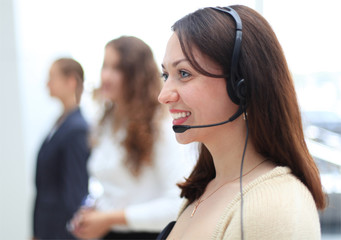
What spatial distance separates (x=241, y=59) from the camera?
2.71 ft

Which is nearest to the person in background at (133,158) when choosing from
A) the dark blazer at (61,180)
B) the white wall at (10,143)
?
the dark blazer at (61,180)

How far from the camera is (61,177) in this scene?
216cm

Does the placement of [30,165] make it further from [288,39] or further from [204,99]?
[204,99]

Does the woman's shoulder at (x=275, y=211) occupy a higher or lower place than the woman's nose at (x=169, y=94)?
lower

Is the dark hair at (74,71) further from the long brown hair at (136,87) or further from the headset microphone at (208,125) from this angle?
the headset microphone at (208,125)

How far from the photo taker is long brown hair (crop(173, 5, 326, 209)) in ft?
2.71

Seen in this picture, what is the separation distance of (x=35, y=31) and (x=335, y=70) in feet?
7.42

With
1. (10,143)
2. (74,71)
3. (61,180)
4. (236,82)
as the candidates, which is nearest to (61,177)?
(61,180)

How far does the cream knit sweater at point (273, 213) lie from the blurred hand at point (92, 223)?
0.90 meters

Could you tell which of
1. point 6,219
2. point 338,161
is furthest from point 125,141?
point 6,219

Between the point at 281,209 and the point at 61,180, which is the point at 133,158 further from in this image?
the point at 281,209

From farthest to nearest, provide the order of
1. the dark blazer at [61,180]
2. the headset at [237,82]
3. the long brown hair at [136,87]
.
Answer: the dark blazer at [61,180], the long brown hair at [136,87], the headset at [237,82]

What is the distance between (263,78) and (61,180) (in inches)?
64.1

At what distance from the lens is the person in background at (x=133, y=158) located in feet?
5.04
